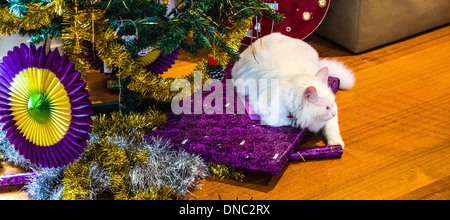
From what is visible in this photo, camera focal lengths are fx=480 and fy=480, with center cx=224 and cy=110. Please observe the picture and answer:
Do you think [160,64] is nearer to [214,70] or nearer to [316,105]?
[214,70]

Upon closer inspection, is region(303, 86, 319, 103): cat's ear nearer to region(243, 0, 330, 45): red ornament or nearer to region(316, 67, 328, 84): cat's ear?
region(316, 67, 328, 84): cat's ear

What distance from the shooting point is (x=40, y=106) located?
1.40 m

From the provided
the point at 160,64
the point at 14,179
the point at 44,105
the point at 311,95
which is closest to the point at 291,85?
the point at 311,95

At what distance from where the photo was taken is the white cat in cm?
154

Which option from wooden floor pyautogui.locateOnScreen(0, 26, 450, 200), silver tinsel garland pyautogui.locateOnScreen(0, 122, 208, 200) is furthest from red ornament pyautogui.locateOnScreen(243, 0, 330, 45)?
silver tinsel garland pyautogui.locateOnScreen(0, 122, 208, 200)

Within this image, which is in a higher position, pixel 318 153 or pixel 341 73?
pixel 341 73

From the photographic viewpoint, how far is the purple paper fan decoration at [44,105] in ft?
4.54

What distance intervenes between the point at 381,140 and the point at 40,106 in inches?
Answer: 44.4

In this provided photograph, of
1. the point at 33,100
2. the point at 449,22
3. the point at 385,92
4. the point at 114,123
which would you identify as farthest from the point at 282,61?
the point at 449,22

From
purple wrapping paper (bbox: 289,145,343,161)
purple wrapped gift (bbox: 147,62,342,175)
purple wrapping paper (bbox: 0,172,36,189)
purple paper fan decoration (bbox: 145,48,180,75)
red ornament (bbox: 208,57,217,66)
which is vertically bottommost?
purple wrapping paper (bbox: 0,172,36,189)

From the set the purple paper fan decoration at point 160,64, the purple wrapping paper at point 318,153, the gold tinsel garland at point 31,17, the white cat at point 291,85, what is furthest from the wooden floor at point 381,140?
the gold tinsel garland at point 31,17

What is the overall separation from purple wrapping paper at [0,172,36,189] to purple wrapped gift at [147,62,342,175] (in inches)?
15.9

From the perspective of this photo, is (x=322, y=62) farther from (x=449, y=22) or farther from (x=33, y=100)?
(x=33, y=100)

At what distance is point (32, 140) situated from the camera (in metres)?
1.42
